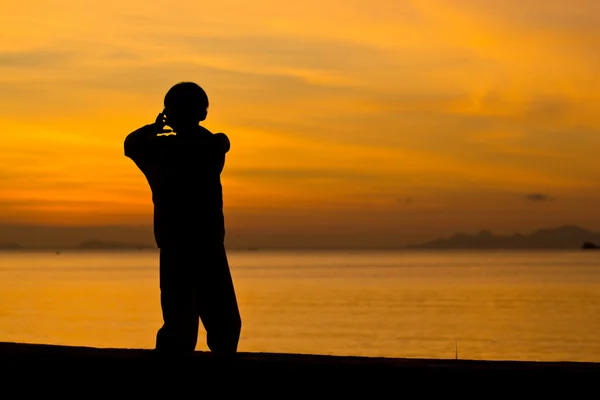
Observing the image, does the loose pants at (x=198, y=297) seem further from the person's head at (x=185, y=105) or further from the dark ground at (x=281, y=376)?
the person's head at (x=185, y=105)

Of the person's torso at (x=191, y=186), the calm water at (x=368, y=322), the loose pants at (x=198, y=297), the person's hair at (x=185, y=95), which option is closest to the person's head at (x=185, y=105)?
the person's hair at (x=185, y=95)

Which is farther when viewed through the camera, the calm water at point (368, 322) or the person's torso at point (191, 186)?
the calm water at point (368, 322)

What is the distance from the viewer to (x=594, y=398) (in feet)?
15.7

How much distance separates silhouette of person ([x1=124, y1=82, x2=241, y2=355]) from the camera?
6.12 meters

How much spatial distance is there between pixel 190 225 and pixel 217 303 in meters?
0.47

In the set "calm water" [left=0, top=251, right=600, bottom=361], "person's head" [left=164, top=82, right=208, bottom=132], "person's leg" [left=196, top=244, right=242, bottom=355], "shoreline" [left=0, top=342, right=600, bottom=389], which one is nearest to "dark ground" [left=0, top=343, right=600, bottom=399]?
"shoreline" [left=0, top=342, right=600, bottom=389]

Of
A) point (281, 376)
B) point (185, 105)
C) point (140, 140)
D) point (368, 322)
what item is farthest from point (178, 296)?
point (368, 322)

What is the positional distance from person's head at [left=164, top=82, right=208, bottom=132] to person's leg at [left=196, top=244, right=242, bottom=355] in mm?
751

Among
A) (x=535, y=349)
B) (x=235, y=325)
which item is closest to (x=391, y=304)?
(x=535, y=349)

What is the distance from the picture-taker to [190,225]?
6.15 metres

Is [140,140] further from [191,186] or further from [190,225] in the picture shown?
[190,225]

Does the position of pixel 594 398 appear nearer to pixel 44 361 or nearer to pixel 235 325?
pixel 235 325

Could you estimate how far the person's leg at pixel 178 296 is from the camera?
6.14m

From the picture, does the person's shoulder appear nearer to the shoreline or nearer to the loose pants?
the loose pants
